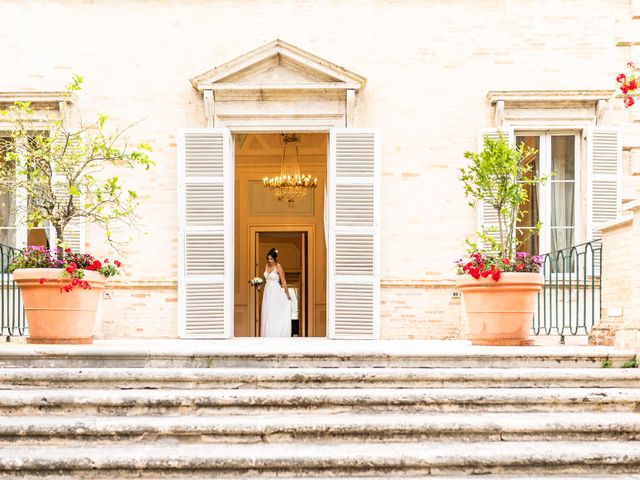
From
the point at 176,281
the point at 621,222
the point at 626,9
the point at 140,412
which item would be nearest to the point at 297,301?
the point at 176,281

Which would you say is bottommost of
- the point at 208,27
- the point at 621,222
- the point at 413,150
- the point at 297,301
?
the point at 297,301

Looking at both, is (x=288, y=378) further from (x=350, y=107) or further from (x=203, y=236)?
(x=350, y=107)

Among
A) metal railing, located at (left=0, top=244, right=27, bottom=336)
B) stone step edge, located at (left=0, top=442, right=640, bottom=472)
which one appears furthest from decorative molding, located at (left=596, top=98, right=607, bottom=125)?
metal railing, located at (left=0, top=244, right=27, bottom=336)

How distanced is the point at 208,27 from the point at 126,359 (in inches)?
221

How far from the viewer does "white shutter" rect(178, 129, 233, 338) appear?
1038 cm

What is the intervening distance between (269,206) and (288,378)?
9.76m

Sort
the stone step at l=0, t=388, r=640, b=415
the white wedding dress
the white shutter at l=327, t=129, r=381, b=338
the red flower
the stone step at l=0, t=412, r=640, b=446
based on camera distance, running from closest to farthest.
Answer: the stone step at l=0, t=412, r=640, b=446, the stone step at l=0, t=388, r=640, b=415, the red flower, the white shutter at l=327, t=129, r=381, b=338, the white wedding dress

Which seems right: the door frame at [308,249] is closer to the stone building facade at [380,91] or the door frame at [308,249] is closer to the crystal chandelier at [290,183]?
the crystal chandelier at [290,183]

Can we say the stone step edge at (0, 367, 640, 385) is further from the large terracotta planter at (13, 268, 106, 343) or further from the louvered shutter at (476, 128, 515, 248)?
the louvered shutter at (476, 128, 515, 248)

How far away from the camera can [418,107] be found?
34.9 ft

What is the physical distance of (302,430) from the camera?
17.3ft

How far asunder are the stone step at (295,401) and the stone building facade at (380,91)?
473 centimetres

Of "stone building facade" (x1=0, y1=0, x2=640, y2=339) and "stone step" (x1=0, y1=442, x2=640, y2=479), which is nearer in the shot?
"stone step" (x1=0, y1=442, x2=640, y2=479)

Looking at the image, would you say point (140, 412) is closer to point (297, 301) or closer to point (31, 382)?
point (31, 382)
